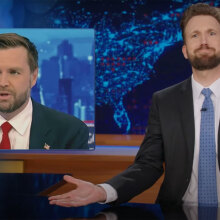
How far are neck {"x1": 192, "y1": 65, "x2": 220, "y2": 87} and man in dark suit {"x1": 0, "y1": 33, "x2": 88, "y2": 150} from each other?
1.18 m

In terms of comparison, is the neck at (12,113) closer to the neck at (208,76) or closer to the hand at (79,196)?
the neck at (208,76)

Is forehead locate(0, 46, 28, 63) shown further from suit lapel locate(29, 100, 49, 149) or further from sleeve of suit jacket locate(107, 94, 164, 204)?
sleeve of suit jacket locate(107, 94, 164, 204)

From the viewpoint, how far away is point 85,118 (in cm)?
254

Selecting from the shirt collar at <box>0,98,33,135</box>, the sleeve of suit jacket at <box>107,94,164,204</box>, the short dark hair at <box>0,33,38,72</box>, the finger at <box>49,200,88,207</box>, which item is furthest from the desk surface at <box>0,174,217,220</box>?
the short dark hair at <box>0,33,38,72</box>

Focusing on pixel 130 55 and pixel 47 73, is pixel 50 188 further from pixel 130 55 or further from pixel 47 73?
pixel 130 55

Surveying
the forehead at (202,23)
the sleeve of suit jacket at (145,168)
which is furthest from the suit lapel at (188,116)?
the forehead at (202,23)

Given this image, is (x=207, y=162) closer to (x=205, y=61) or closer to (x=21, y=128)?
(x=205, y=61)

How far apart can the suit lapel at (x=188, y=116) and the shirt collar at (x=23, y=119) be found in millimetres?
1176

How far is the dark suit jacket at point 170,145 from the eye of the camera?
56.4 inches

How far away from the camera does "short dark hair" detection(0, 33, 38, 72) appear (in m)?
2.44

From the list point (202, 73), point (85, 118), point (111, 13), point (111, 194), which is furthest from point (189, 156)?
point (111, 13)

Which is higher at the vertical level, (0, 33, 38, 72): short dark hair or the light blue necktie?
(0, 33, 38, 72): short dark hair

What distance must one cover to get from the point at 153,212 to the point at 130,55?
235 cm

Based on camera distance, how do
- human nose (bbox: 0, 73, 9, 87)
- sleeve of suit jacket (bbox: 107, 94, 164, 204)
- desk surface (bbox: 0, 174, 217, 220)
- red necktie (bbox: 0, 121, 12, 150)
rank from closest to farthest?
desk surface (bbox: 0, 174, 217, 220)
sleeve of suit jacket (bbox: 107, 94, 164, 204)
human nose (bbox: 0, 73, 9, 87)
red necktie (bbox: 0, 121, 12, 150)
